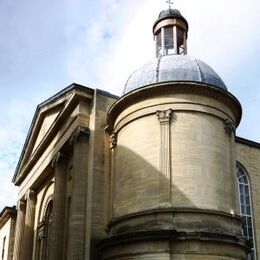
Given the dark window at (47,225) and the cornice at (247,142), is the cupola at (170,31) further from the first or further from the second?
the dark window at (47,225)

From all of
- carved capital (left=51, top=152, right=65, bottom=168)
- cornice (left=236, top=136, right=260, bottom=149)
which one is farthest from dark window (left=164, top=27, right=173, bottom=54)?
carved capital (left=51, top=152, right=65, bottom=168)

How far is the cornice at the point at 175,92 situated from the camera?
19.9 meters

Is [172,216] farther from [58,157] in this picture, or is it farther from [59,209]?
[58,157]

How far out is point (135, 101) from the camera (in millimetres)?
20688

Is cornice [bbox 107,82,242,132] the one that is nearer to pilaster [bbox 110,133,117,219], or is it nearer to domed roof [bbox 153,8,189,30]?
pilaster [bbox 110,133,117,219]

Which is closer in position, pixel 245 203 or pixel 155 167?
pixel 155 167

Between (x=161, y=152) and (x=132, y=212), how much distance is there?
2.61 m

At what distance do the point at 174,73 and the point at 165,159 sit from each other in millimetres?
4051

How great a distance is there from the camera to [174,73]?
2094cm

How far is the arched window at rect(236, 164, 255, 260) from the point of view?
2557 cm

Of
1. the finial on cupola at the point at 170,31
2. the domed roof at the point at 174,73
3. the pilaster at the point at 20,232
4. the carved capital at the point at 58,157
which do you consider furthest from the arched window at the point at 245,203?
the pilaster at the point at 20,232

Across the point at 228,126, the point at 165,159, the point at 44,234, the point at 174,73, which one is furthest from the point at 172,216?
the point at 44,234

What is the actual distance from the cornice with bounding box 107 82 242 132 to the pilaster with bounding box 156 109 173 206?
0.92 meters

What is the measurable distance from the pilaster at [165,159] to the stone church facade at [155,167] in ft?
0.13
